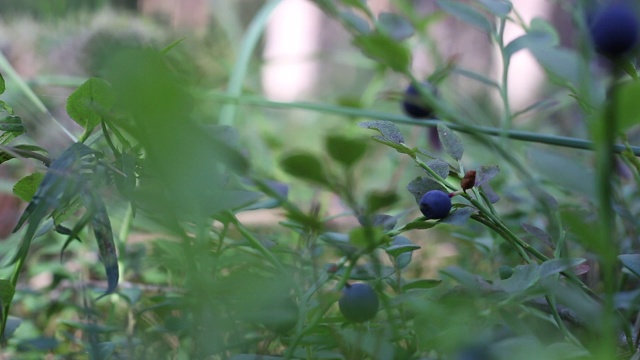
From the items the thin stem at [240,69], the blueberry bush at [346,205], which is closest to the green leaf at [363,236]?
the blueberry bush at [346,205]

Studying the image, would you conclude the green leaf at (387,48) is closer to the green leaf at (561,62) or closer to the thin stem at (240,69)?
the green leaf at (561,62)

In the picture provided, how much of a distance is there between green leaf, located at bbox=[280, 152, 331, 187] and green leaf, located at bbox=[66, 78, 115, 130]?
13 centimetres

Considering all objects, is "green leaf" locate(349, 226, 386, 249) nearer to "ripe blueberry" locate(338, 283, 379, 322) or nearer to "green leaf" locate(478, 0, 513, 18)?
"ripe blueberry" locate(338, 283, 379, 322)

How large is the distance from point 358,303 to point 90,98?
15 cm

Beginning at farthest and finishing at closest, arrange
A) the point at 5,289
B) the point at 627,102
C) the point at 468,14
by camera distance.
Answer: the point at 468,14
the point at 5,289
the point at 627,102

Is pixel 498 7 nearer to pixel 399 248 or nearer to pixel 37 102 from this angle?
pixel 399 248

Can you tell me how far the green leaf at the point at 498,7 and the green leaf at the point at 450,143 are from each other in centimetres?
8

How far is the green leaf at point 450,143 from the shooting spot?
34 cm

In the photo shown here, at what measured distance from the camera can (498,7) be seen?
382 mm

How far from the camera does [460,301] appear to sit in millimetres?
260

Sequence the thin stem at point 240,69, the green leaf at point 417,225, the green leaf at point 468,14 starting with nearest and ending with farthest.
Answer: the green leaf at point 417,225 < the green leaf at point 468,14 < the thin stem at point 240,69

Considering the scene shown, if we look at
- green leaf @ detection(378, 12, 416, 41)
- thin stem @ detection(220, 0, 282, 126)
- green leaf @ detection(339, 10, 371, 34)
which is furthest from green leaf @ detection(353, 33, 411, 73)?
thin stem @ detection(220, 0, 282, 126)

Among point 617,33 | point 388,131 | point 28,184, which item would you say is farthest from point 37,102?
point 617,33

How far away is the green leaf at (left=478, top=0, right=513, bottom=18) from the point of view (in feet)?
1.24
